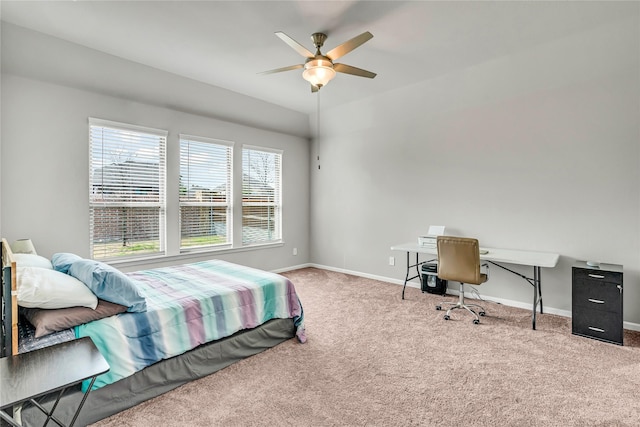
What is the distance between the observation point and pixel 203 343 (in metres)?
2.28

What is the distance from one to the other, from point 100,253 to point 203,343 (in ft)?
7.56

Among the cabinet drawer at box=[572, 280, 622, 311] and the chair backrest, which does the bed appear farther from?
the cabinet drawer at box=[572, 280, 622, 311]

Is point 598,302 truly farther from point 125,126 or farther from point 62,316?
point 125,126

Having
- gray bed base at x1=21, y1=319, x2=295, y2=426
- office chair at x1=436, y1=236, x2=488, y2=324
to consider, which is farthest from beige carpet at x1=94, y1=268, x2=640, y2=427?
office chair at x1=436, y1=236, x2=488, y2=324

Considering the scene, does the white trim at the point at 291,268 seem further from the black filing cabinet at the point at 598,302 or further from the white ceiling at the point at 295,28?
the black filing cabinet at the point at 598,302

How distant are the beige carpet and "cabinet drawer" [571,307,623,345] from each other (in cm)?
9

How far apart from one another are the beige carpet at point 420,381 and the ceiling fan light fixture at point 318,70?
2450 millimetres

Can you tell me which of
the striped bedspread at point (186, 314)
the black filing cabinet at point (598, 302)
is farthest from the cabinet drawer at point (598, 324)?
the striped bedspread at point (186, 314)

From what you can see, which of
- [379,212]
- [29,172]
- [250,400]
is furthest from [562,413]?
[29,172]

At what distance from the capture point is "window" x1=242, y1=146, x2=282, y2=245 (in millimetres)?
5184

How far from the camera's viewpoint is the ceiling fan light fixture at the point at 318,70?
285cm

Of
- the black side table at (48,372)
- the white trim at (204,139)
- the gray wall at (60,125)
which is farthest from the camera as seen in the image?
the white trim at (204,139)

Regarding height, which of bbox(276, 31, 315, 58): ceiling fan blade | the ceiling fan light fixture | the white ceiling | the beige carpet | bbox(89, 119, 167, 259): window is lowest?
the beige carpet

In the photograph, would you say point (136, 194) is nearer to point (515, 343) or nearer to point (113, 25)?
point (113, 25)
